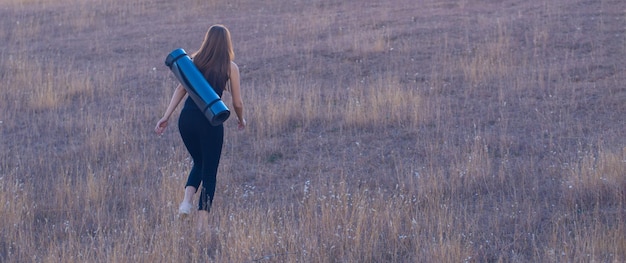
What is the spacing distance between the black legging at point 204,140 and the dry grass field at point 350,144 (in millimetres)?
293

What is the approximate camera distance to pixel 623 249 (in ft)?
17.4

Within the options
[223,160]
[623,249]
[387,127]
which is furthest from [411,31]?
[623,249]

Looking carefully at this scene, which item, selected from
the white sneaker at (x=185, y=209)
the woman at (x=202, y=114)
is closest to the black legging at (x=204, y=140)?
the woman at (x=202, y=114)

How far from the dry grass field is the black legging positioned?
293mm

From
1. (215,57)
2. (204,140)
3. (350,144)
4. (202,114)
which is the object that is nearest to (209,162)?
(204,140)

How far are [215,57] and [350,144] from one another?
2.91 meters

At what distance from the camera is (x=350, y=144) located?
8.56m

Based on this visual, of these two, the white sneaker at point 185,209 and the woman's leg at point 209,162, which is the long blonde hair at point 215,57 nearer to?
the woman's leg at point 209,162

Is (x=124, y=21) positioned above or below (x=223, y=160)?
above

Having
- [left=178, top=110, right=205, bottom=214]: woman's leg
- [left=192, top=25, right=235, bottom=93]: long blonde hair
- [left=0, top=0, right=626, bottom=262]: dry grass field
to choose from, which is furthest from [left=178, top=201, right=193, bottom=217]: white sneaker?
[left=192, top=25, right=235, bottom=93]: long blonde hair

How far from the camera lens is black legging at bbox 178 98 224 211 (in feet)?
19.7

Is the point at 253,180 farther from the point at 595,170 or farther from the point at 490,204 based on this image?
the point at 595,170

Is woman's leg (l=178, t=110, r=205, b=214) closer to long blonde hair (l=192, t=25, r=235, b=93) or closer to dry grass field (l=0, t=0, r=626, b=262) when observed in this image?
dry grass field (l=0, t=0, r=626, b=262)

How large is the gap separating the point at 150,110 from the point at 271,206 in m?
3.86
